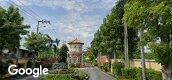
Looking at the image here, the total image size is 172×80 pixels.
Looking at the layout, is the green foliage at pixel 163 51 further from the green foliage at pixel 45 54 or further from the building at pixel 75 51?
the building at pixel 75 51

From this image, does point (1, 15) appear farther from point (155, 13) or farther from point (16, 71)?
point (155, 13)

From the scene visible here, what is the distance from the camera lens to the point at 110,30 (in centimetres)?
5394

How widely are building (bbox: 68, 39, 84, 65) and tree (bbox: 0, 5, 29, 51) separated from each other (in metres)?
57.8

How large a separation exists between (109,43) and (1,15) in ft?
64.1

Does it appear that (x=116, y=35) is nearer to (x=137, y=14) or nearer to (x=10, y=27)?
(x=10, y=27)

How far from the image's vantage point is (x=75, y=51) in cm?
10381

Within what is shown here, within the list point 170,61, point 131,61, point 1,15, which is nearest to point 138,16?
point 170,61

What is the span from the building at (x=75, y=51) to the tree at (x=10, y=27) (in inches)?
2277

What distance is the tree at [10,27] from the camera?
3847 centimetres

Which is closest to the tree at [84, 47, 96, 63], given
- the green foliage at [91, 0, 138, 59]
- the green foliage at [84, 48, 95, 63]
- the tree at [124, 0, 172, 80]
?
the green foliage at [84, 48, 95, 63]

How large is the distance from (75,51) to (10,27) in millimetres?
64718

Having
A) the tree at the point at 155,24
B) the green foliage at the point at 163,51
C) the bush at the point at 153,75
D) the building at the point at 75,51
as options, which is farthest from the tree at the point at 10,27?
the building at the point at 75,51

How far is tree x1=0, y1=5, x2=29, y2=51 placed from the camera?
38.5 m

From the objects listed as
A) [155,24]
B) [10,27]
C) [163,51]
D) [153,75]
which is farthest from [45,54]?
[155,24]
